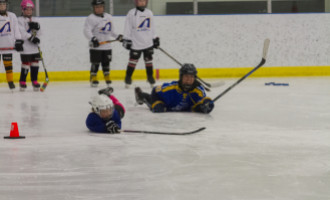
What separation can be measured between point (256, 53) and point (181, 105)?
485 centimetres

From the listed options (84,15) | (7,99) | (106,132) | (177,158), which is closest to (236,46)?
(84,15)

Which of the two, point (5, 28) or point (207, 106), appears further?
point (5, 28)

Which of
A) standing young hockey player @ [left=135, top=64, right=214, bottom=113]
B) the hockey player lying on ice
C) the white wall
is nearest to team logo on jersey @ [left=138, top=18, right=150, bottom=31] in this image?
the white wall

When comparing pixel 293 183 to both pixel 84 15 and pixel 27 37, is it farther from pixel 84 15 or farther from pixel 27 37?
pixel 84 15

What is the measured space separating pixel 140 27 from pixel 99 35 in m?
0.62

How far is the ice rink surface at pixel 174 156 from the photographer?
8.41 feet

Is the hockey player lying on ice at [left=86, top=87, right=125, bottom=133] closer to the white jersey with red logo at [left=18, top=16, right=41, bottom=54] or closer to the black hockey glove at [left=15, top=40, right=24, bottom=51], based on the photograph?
the black hockey glove at [left=15, top=40, right=24, bottom=51]

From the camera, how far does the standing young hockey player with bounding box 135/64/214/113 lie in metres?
5.17

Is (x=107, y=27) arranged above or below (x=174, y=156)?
above

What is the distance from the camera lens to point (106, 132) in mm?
4262

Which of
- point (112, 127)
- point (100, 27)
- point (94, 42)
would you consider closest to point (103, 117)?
point (112, 127)

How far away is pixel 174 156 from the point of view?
10.9 feet

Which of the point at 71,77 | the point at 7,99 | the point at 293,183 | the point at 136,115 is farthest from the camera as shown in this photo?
the point at 71,77

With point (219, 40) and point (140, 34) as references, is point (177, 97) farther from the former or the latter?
point (219, 40)
